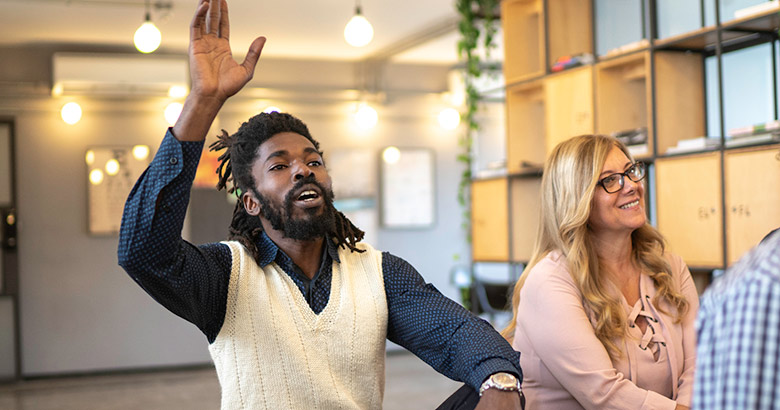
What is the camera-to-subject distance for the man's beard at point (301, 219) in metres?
1.98

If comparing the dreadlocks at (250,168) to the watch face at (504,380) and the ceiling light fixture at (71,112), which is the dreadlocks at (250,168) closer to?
the watch face at (504,380)

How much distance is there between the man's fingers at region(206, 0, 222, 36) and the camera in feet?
5.82

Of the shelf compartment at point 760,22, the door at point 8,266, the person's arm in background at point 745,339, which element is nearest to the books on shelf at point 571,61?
the shelf compartment at point 760,22

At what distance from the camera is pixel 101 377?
773 cm

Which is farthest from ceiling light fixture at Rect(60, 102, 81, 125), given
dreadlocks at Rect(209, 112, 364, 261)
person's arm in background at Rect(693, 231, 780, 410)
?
person's arm in background at Rect(693, 231, 780, 410)

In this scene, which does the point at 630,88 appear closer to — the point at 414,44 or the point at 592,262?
the point at 592,262

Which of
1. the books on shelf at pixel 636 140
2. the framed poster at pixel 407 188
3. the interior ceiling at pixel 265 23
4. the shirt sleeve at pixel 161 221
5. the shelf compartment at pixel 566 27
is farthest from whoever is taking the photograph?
the framed poster at pixel 407 188

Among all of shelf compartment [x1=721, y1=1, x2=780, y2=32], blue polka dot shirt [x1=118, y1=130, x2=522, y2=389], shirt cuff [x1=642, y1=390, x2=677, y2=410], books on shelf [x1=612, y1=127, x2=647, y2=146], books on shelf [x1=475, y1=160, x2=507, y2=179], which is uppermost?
shelf compartment [x1=721, y1=1, x2=780, y2=32]

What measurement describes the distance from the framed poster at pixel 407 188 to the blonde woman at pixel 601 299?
6.25 m

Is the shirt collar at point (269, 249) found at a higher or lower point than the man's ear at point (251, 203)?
lower

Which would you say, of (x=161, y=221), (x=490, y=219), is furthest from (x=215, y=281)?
(x=490, y=219)

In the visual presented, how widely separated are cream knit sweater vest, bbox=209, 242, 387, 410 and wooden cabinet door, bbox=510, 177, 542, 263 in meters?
2.83

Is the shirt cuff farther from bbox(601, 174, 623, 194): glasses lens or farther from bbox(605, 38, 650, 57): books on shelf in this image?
bbox(605, 38, 650, 57): books on shelf

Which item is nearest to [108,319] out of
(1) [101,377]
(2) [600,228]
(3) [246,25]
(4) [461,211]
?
(1) [101,377]
